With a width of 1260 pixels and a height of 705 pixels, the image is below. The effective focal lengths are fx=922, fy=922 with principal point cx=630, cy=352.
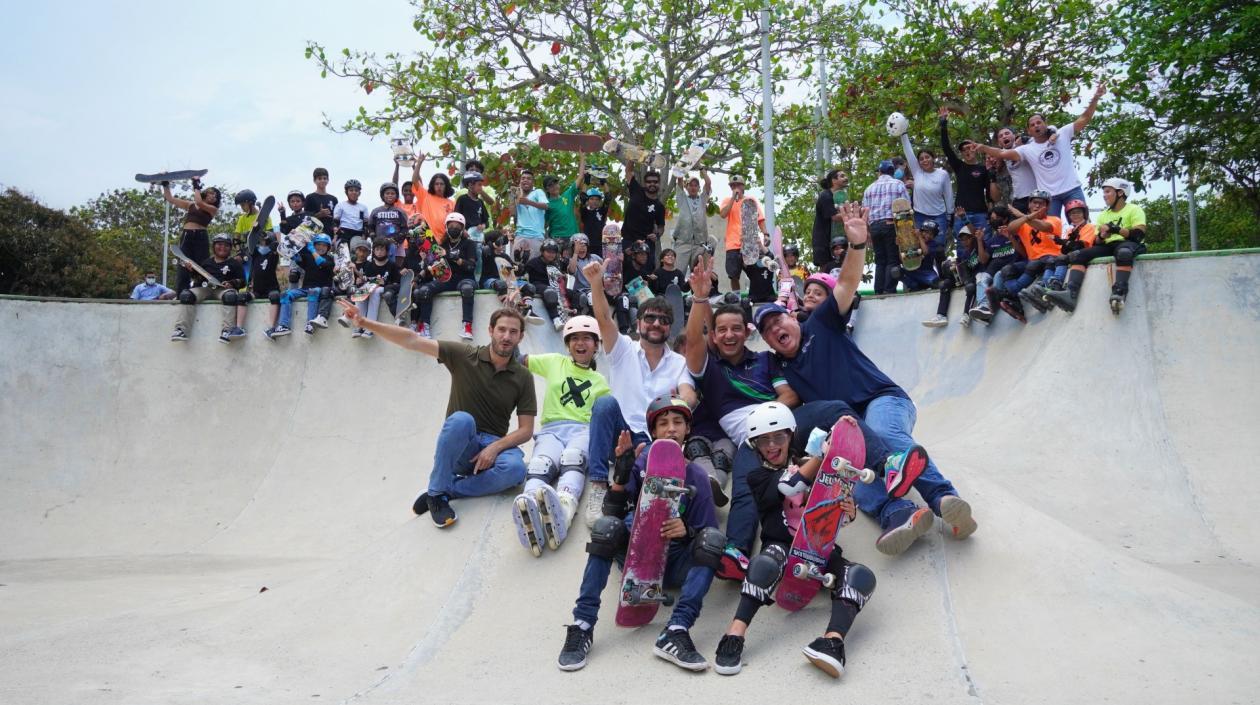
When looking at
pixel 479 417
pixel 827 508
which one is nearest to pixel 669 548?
pixel 827 508

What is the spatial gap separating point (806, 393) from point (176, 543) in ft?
20.5

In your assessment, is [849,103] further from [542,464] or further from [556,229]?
[542,464]

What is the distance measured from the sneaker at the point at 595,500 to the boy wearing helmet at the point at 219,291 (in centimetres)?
727

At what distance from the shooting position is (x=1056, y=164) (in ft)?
32.7

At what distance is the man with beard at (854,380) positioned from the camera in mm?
4613

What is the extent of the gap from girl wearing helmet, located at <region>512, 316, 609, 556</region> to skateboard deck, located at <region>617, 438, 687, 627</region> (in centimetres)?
76

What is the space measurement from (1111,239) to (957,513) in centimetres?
526

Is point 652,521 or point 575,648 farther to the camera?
point 652,521

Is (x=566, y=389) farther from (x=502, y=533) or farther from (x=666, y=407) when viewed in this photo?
(x=666, y=407)

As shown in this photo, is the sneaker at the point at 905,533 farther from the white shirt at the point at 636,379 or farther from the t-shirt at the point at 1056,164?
the t-shirt at the point at 1056,164

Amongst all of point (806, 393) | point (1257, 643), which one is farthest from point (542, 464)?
point (1257, 643)

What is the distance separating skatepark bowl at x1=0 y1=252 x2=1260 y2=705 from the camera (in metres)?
4.07

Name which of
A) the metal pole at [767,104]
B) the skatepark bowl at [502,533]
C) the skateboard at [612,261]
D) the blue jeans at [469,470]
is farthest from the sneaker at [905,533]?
the metal pole at [767,104]

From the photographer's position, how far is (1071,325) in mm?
8453
